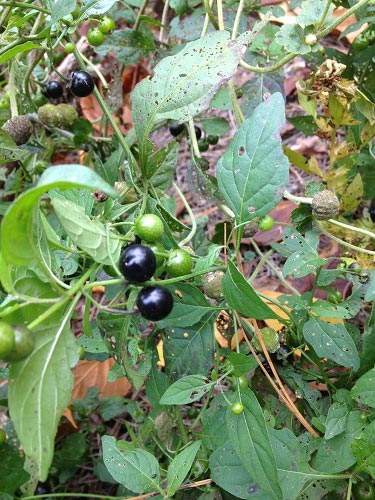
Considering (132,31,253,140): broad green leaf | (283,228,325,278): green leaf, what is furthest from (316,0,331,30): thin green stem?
(283,228,325,278): green leaf

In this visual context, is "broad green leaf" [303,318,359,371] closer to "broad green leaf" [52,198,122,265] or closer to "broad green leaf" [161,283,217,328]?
"broad green leaf" [161,283,217,328]

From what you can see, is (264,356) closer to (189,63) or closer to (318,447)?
(318,447)

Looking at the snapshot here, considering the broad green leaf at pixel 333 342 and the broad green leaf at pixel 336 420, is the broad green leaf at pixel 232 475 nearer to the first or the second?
the broad green leaf at pixel 336 420

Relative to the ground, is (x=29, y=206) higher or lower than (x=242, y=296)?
higher

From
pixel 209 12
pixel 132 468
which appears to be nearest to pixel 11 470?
pixel 132 468

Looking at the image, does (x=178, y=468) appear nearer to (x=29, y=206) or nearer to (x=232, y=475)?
(x=232, y=475)

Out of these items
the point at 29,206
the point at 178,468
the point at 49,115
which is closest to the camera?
the point at 29,206
